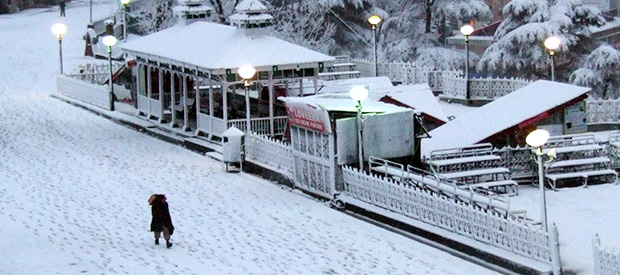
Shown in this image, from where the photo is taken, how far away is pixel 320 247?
24500mm

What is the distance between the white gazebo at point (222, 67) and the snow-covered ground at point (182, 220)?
174 cm

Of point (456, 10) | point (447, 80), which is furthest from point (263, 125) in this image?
point (456, 10)

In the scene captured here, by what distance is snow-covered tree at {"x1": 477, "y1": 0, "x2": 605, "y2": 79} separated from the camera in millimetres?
49625

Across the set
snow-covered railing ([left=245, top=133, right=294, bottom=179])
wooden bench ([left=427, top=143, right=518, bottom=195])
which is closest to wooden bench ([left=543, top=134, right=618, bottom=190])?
wooden bench ([left=427, top=143, right=518, bottom=195])

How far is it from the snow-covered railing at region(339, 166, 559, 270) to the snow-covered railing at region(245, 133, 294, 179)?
8.85 ft

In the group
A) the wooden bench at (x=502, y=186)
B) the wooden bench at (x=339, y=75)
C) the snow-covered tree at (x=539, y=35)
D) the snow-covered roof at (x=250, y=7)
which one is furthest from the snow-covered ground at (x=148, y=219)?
the snow-covered tree at (x=539, y=35)

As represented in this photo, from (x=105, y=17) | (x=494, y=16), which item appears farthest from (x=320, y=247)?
(x=105, y=17)

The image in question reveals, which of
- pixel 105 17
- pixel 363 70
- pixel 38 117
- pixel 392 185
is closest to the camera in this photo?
pixel 392 185

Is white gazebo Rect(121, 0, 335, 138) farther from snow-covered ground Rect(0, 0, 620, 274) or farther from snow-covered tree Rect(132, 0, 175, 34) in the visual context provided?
snow-covered tree Rect(132, 0, 175, 34)

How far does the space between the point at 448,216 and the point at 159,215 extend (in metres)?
5.46

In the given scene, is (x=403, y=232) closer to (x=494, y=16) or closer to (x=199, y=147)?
(x=199, y=147)

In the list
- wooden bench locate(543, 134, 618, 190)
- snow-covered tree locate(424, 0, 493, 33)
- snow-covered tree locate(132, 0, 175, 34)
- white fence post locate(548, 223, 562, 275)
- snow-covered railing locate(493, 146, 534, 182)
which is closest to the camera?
white fence post locate(548, 223, 562, 275)

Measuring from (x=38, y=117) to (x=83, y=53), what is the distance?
2118cm

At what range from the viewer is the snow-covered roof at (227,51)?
116 feet
